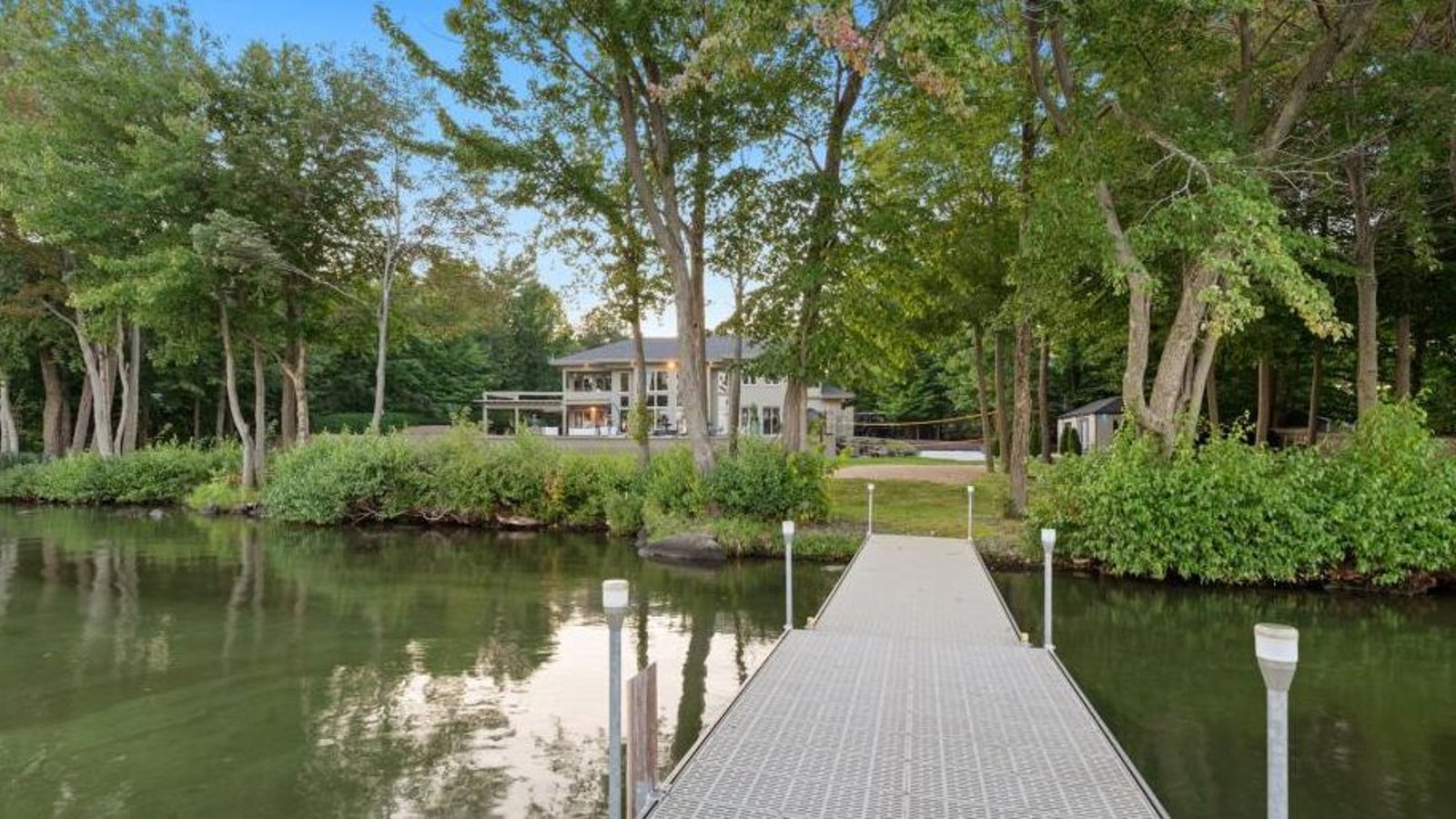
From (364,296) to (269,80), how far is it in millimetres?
5500

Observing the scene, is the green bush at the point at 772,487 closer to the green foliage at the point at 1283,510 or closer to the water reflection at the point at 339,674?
the water reflection at the point at 339,674

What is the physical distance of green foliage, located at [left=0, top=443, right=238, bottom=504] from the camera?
20406 millimetres

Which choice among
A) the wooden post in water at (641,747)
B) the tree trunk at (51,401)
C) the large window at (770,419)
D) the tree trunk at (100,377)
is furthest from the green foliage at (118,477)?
the wooden post in water at (641,747)

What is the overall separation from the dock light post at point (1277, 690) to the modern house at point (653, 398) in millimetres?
26629

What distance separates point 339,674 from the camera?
6.91 m

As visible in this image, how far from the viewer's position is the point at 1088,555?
10.9 meters

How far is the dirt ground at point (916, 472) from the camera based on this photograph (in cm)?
1975

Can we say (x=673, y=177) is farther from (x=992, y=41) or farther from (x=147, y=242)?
(x=147, y=242)

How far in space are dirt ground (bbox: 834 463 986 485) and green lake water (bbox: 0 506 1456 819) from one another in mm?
8761

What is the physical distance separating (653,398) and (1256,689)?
3037 cm

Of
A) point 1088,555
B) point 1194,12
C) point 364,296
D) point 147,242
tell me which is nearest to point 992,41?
point 1194,12

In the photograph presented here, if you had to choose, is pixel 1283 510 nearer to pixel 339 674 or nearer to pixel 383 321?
pixel 339 674

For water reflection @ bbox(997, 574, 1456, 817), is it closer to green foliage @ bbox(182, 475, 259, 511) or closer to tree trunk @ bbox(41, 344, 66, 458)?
green foliage @ bbox(182, 475, 259, 511)

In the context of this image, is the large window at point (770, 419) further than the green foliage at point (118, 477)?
Yes
